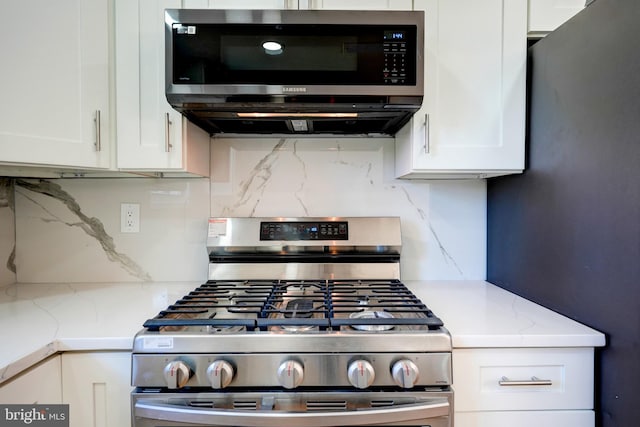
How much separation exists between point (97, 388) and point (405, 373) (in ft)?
2.64

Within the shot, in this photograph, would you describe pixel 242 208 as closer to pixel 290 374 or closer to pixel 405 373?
pixel 290 374

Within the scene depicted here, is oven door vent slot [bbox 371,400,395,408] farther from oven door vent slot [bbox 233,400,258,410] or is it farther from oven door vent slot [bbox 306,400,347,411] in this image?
oven door vent slot [bbox 233,400,258,410]

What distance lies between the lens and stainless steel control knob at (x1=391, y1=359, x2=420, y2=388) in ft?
2.72

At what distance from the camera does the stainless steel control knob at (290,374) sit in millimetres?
828

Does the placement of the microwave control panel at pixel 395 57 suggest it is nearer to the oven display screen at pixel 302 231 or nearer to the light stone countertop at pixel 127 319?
the oven display screen at pixel 302 231

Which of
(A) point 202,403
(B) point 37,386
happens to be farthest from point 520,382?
(B) point 37,386

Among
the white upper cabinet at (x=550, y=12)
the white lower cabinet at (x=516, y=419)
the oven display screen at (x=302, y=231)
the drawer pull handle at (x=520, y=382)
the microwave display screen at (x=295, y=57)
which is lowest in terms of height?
the white lower cabinet at (x=516, y=419)

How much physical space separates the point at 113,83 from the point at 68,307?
30.5 inches

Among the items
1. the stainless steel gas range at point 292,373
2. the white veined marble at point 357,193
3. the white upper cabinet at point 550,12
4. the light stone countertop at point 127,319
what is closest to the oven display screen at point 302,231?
the white veined marble at point 357,193

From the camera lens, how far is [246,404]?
0.86m

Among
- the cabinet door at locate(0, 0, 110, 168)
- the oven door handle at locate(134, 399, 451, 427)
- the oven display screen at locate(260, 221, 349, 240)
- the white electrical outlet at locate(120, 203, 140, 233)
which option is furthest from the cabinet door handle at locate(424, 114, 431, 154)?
the white electrical outlet at locate(120, 203, 140, 233)

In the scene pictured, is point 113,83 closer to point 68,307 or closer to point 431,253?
point 68,307

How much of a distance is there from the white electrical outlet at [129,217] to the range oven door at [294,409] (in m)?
0.86

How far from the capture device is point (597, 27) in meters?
0.96
